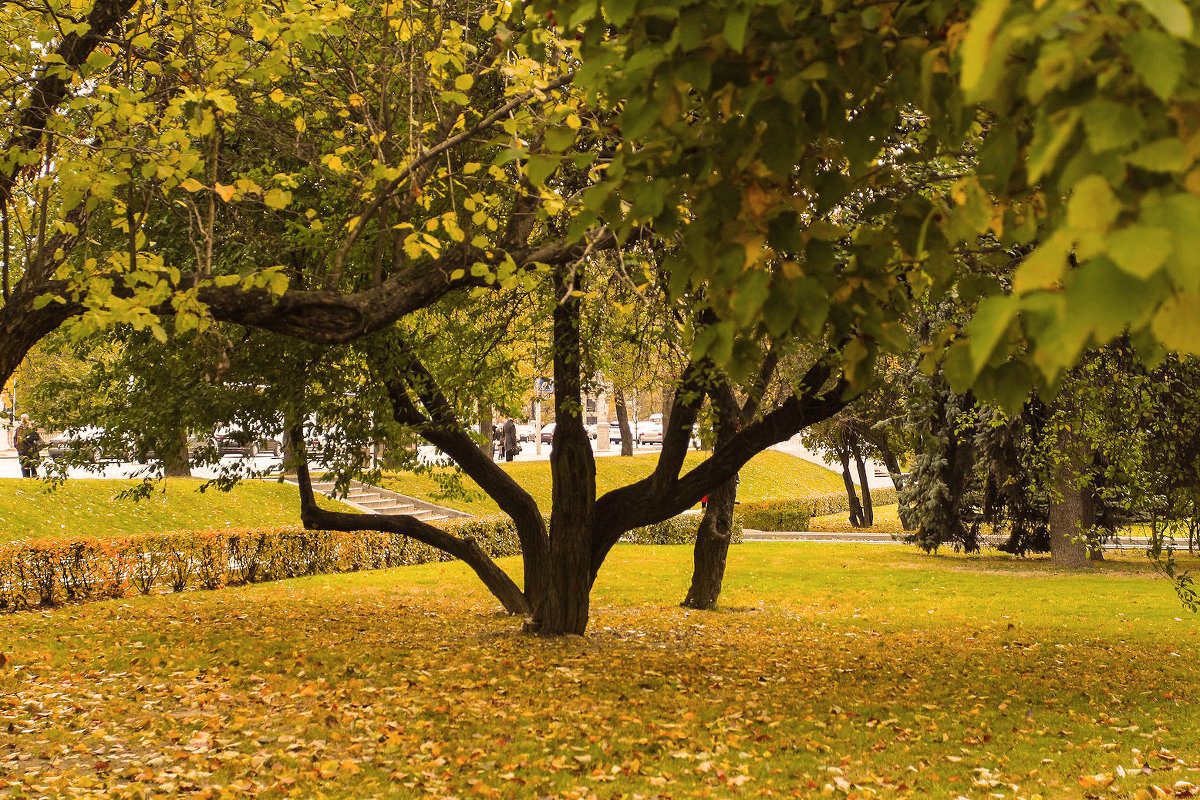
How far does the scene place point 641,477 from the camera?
119ft

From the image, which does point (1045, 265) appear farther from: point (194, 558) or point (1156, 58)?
point (194, 558)

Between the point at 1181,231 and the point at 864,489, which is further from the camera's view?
the point at 864,489

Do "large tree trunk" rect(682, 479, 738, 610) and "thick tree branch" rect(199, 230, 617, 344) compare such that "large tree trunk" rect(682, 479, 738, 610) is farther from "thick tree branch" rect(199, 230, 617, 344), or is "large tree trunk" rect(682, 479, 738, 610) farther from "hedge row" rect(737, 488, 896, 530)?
"hedge row" rect(737, 488, 896, 530)

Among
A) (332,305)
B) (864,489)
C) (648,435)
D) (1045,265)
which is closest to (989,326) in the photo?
(1045,265)

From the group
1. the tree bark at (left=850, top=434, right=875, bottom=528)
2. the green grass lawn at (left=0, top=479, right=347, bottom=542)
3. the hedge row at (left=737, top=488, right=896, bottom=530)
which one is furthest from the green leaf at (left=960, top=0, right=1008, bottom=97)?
the hedge row at (left=737, top=488, right=896, bottom=530)

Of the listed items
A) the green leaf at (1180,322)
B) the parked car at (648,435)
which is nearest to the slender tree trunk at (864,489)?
the parked car at (648,435)

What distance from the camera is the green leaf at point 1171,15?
4.39 ft

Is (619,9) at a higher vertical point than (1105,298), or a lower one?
higher

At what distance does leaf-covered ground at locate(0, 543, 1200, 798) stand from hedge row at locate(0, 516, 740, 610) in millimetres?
860

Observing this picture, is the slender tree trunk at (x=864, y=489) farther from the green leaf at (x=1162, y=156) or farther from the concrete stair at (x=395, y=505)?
the green leaf at (x=1162, y=156)

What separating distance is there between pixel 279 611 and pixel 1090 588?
14104 mm

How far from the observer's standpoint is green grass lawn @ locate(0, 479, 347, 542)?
67.7ft

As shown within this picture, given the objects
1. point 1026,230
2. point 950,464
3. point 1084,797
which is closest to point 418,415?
point 1084,797

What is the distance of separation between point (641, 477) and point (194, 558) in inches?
814
